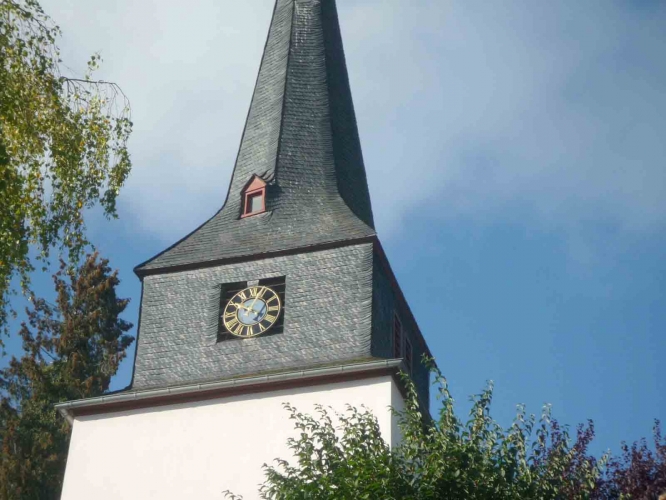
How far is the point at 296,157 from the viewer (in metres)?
24.7

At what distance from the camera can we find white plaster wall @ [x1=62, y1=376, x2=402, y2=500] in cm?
2011

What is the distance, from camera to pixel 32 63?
1170 cm

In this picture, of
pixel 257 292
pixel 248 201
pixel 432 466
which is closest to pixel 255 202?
pixel 248 201

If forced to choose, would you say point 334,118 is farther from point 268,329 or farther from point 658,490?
point 658,490

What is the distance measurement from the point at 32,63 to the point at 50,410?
19.5 m

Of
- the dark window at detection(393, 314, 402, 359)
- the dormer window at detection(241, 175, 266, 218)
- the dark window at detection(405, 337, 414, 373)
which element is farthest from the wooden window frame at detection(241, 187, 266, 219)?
the dark window at detection(405, 337, 414, 373)

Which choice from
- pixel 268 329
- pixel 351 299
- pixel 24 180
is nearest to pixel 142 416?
pixel 268 329

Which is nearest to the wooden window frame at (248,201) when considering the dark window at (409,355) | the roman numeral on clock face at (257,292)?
the roman numeral on clock face at (257,292)

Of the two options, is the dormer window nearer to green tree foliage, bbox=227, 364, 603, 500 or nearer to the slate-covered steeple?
the slate-covered steeple

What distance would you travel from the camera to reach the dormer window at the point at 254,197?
24.0 metres

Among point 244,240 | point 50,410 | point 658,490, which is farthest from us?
point 50,410

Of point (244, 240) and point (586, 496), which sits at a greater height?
point (244, 240)

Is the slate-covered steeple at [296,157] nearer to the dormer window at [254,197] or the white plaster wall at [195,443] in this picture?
the dormer window at [254,197]

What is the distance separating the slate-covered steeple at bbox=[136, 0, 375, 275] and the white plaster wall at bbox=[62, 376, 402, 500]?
3003 millimetres
